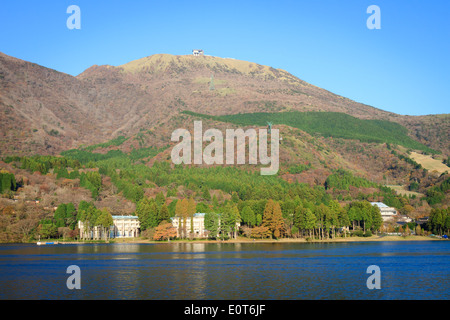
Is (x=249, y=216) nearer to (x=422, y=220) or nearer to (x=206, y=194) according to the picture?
(x=206, y=194)


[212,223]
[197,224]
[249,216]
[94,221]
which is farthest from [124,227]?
[249,216]

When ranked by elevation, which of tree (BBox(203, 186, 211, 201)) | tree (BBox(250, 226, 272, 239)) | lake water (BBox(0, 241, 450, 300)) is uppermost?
tree (BBox(203, 186, 211, 201))

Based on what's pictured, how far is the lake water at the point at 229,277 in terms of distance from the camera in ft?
177

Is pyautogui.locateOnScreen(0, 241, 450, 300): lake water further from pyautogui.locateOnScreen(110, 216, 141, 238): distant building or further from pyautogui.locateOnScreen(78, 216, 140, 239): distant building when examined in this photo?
pyautogui.locateOnScreen(110, 216, 141, 238): distant building

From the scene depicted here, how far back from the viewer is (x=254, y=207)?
471 feet

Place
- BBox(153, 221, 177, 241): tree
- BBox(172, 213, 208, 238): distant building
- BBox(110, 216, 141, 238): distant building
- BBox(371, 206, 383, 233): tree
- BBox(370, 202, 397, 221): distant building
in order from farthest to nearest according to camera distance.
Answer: BBox(370, 202, 397, 221): distant building, BBox(110, 216, 141, 238): distant building, BBox(371, 206, 383, 233): tree, BBox(172, 213, 208, 238): distant building, BBox(153, 221, 177, 241): tree

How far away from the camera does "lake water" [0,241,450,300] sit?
5406cm

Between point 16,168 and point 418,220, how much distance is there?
5978 inches

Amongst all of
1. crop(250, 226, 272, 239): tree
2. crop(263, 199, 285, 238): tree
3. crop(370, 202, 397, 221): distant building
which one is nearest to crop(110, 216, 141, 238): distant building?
crop(250, 226, 272, 239): tree

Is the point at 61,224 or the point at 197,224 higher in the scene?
the point at 61,224

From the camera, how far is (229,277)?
215 feet

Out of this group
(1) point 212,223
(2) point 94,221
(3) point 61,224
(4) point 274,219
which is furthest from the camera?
(3) point 61,224

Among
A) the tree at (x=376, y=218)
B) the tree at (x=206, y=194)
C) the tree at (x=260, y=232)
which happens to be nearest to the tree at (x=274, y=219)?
the tree at (x=260, y=232)

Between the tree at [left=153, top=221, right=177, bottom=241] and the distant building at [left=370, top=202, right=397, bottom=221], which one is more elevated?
the distant building at [left=370, top=202, right=397, bottom=221]
